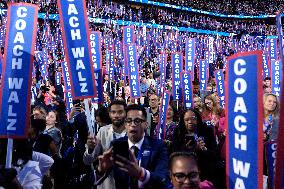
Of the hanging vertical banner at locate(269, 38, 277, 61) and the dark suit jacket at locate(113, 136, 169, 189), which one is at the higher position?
the hanging vertical banner at locate(269, 38, 277, 61)

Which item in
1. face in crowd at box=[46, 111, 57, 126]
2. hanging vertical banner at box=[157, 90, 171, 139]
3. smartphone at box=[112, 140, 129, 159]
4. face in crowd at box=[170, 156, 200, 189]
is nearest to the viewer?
face in crowd at box=[170, 156, 200, 189]

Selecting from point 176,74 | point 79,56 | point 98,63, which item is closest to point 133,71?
point 176,74

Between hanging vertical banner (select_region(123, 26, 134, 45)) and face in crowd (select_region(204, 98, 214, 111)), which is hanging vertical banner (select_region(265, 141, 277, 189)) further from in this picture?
hanging vertical banner (select_region(123, 26, 134, 45))

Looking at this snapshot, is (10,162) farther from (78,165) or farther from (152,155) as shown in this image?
(78,165)

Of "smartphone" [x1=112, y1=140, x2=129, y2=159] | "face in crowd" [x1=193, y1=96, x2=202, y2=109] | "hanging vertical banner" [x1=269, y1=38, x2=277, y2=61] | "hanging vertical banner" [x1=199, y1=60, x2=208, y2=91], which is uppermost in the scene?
"hanging vertical banner" [x1=269, y1=38, x2=277, y2=61]

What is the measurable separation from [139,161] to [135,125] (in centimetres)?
29

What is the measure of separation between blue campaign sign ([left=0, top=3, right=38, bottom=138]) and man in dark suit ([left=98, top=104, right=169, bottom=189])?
808 mm

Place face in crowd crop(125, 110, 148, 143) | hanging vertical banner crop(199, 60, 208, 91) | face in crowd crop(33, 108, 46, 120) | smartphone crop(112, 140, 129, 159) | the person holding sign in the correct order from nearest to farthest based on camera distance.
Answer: smartphone crop(112, 140, 129, 159) → face in crowd crop(125, 110, 148, 143) → the person holding sign → face in crowd crop(33, 108, 46, 120) → hanging vertical banner crop(199, 60, 208, 91)

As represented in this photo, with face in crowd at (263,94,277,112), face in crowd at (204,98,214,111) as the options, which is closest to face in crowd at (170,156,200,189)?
face in crowd at (263,94,277,112)

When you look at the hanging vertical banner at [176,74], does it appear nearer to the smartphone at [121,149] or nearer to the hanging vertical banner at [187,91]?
the hanging vertical banner at [187,91]

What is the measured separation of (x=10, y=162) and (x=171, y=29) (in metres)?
38.8

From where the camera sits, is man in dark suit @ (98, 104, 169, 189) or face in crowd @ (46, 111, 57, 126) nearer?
man in dark suit @ (98, 104, 169, 189)

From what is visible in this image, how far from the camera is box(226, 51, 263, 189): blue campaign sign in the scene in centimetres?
235

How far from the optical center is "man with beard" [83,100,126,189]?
384cm
